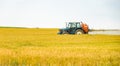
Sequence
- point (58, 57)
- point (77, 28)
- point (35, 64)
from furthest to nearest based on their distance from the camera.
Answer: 1. point (77, 28)
2. point (58, 57)
3. point (35, 64)

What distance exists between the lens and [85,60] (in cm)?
1145

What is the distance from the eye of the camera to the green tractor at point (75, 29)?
104ft

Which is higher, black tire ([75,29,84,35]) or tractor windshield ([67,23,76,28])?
tractor windshield ([67,23,76,28])

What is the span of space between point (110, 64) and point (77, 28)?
21.6 m

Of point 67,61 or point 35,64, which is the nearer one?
point 35,64

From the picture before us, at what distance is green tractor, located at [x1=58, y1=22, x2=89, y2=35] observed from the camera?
3175 centimetres

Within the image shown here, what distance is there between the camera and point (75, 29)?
32.1 meters

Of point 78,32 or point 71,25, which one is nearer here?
point 78,32

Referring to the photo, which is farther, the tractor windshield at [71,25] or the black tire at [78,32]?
the tractor windshield at [71,25]

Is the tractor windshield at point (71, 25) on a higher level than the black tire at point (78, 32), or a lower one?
higher

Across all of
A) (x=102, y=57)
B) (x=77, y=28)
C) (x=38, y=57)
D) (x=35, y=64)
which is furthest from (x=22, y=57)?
(x=77, y=28)

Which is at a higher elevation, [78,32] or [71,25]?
[71,25]

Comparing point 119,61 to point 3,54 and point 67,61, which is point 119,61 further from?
point 3,54

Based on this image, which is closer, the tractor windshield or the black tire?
the black tire
